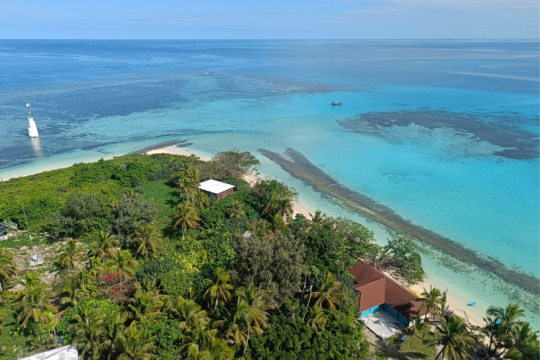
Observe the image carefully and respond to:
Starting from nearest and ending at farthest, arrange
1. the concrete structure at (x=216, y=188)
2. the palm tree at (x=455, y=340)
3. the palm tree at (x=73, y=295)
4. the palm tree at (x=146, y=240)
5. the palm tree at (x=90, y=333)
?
the palm tree at (x=90, y=333) → the palm tree at (x=455, y=340) → the palm tree at (x=73, y=295) → the palm tree at (x=146, y=240) → the concrete structure at (x=216, y=188)

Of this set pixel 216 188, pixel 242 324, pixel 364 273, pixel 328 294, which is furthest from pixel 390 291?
pixel 216 188

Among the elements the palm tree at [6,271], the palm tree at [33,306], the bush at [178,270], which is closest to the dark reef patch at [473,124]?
the bush at [178,270]

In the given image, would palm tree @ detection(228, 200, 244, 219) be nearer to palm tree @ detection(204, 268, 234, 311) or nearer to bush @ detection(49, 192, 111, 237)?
bush @ detection(49, 192, 111, 237)

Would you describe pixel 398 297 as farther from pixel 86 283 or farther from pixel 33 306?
pixel 33 306

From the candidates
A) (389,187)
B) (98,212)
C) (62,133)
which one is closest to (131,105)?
(62,133)

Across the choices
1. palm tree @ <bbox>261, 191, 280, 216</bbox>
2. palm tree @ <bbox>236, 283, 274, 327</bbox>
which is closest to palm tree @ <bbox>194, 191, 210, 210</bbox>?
palm tree @ <bbox>261, 191, 280, 216</bbox>

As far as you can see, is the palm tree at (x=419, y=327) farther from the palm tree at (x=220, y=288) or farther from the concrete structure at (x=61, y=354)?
the concrete structure at (x=61, y=354)
